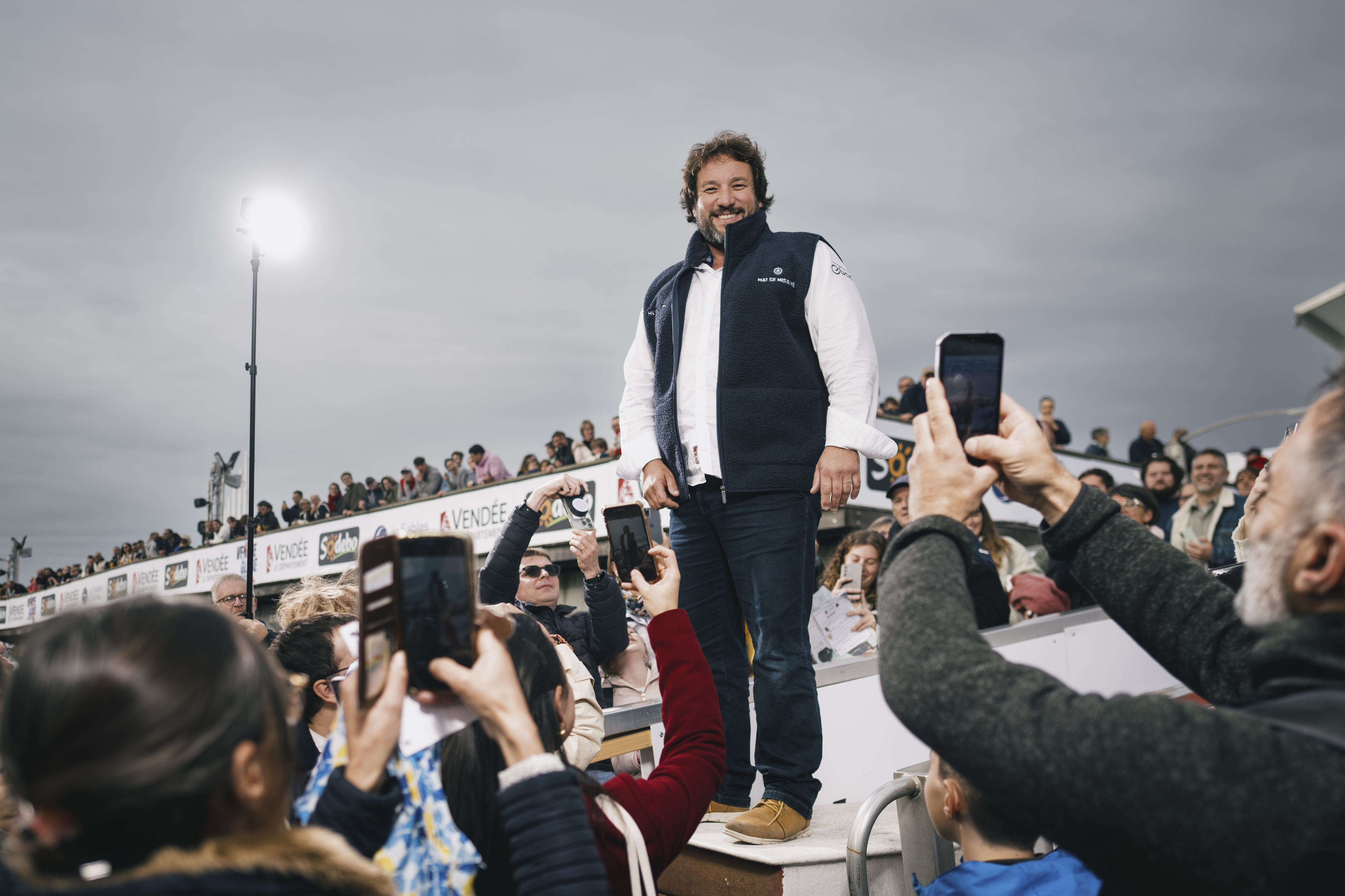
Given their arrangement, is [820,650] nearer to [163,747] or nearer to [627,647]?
[627,647]

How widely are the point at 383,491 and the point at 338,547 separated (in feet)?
6.46

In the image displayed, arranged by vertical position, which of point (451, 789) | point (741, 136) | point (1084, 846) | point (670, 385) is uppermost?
point (741, 136)

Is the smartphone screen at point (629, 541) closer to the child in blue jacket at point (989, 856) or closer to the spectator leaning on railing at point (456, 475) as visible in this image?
the child in blue jacket at point (989, 856)

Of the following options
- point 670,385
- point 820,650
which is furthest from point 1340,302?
point 670,385

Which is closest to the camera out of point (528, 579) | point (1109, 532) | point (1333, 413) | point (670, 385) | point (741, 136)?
point (1333, 413)

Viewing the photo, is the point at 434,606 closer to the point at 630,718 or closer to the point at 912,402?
the point at 630,718

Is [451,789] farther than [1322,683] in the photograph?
Yes

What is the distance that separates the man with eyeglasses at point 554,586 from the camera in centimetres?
292

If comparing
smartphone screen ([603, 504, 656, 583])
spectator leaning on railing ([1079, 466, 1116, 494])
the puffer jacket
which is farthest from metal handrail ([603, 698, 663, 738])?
spectator leaning on railing ([1079, 466, 1116, 494])

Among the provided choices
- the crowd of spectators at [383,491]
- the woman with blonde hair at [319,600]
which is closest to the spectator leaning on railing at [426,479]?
the crowd of spectators at [383,491]

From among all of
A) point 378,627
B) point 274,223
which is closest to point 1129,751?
point 378,627

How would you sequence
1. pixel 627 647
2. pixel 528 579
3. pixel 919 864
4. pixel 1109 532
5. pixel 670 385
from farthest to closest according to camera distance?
1. pixel 528 579
2. pixel 627 647
3. pixel 670 385
4. pixel 919 864
5. pixel 1109 532

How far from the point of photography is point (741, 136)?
9.39 feet

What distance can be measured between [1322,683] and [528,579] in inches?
150
